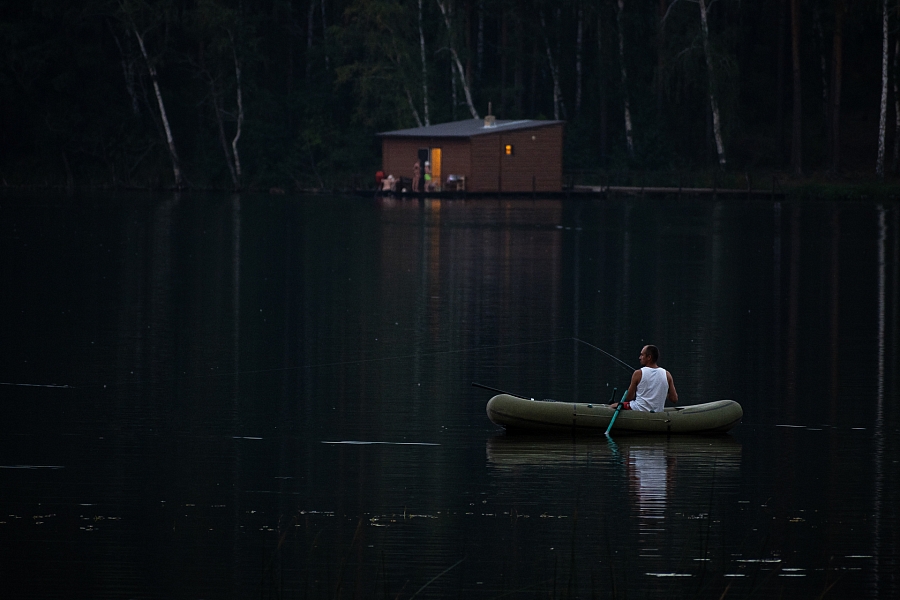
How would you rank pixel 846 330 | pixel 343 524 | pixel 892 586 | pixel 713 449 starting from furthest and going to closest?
pixel 846 330
pixel 713 449
pixel 343 524
pixel 892 586

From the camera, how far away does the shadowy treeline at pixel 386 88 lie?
252 feet

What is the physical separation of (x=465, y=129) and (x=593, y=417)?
2298 inches

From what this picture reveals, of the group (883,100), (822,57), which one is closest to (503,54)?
(822,57)

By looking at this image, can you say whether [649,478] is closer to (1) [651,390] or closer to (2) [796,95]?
(1) [651,390]

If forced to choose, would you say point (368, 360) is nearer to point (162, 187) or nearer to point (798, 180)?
point (798, 180)

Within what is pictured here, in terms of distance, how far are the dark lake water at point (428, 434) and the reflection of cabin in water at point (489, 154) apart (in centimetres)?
3512

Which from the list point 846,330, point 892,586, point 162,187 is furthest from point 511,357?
point 162,187

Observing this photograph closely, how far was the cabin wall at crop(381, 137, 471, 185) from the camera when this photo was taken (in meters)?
71.0

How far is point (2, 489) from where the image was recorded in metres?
12.8

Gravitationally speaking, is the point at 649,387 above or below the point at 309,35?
below

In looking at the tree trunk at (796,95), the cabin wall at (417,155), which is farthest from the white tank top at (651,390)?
the tree trunk at (796,95)

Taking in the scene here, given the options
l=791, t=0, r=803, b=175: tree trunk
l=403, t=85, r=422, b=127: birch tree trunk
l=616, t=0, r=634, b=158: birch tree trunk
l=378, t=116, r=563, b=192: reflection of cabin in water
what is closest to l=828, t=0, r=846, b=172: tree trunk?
l=791, t=0, r=803, b=175: tree trunk

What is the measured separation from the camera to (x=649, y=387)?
15195 mm

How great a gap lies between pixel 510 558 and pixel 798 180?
63001 mm
